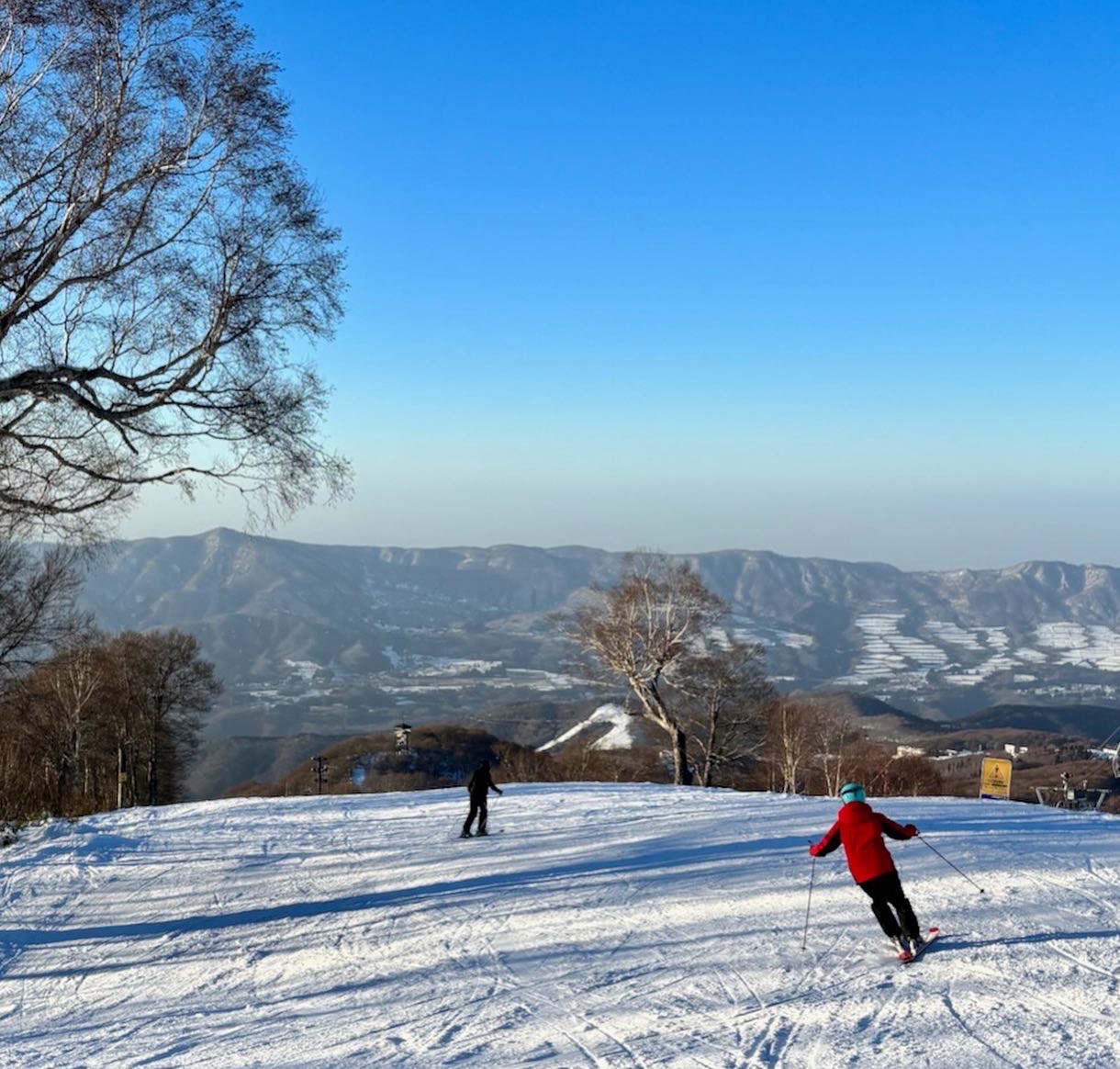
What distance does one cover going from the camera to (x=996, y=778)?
74.5ft

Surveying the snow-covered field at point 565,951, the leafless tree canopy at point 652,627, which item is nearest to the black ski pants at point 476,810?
the snow-covered field at point 565,951

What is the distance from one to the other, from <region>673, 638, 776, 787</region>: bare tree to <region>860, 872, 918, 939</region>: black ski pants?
93.9 ft

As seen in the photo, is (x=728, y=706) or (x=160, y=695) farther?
(x=160, y=695)

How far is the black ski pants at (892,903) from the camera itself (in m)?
8.09

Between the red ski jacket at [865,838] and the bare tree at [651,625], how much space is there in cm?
2473

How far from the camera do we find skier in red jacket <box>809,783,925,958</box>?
26.5 feet

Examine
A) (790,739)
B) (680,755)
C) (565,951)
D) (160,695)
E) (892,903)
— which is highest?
(892,903)

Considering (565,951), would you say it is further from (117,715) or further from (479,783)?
(117,715)

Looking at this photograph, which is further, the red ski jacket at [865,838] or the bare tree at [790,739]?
the bare tree at [790,739]

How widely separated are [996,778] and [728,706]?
54.3 feet

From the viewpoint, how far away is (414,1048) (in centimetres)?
668

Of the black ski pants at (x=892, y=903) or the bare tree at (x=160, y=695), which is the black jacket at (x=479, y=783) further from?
the bare tree at (x=160, y=695)

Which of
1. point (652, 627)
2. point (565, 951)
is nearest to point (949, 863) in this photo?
point (565, 951)

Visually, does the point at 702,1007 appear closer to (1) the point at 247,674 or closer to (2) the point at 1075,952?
(2) the point at 1075,952
